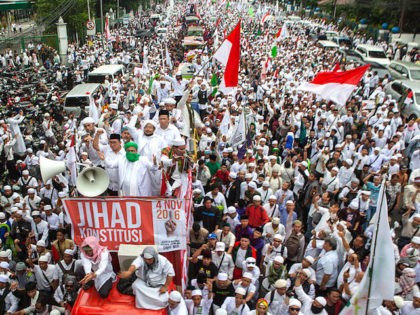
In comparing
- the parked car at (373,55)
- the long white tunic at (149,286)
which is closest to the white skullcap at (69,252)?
the long white tunic at (149,286)

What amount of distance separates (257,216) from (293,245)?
73 cm

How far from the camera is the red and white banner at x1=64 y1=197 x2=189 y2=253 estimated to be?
16.3 feet

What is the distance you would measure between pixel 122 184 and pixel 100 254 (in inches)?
44.6

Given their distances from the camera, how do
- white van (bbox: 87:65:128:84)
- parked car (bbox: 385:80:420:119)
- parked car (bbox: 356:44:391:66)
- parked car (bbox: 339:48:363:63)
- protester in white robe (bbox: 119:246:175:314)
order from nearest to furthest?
protester in white robe (bbox: 119:246:175:314), parked car (bbox: 385:80:420:119), white van (bbox: 87:65:128:84), parked car (bbox: 339:48:363:63), parked car (bbox: 356:44:391:66)

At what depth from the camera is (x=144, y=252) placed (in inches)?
185

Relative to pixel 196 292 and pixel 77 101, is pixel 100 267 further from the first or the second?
pixel 77 101

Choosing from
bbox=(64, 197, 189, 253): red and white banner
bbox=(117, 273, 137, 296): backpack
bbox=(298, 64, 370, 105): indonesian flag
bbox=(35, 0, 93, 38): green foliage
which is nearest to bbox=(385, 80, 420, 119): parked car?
bbox=(298, 64, 370, 105): indonesian flag

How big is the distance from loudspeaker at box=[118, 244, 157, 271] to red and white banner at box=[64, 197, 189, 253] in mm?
79

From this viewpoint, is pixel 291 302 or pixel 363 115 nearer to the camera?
pixel 291 302

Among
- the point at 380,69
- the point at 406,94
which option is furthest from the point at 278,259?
the point at 380,69

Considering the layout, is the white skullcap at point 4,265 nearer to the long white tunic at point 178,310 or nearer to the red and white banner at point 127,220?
the red and white banner at point 127,220

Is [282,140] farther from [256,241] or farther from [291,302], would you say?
[291,302]

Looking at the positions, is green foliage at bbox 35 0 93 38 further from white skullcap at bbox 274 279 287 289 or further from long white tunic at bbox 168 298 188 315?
long white tunic at bbox 168 298 188 315

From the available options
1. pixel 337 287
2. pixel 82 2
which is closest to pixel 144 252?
pixel 337 287
